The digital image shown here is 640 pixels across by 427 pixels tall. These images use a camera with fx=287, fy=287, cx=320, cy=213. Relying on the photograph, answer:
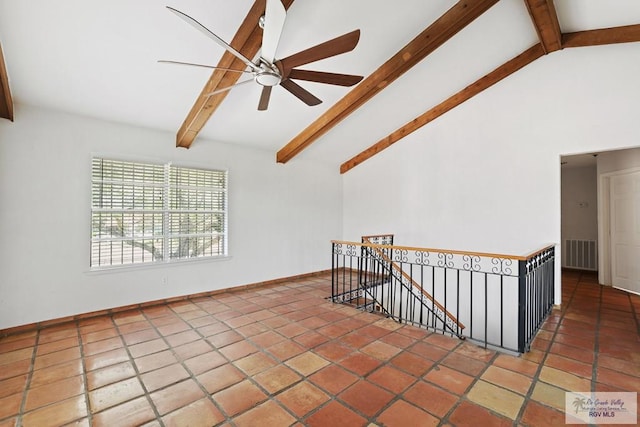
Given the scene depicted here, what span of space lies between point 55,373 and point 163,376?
1022mm

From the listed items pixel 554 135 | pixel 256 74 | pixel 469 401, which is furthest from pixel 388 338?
pixel 554 135

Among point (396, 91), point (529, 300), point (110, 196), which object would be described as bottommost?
point (529, 300)

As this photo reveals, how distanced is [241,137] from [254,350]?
3567 millimetres

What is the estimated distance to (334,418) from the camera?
197 centimetres

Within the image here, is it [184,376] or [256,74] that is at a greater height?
[256,74]

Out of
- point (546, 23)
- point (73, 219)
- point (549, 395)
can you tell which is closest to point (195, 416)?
point (549, 395)

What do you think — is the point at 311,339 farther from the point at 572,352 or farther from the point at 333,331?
the point at 572,352

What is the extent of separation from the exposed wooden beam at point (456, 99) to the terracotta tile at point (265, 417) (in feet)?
17.5

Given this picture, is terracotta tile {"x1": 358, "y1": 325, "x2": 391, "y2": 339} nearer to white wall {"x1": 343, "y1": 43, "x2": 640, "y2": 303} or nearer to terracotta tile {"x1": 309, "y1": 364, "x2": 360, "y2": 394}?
terracotta tile {"x1": 309, "y1": 364, "x2": 360, "y2": 394}

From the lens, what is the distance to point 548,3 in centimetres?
315

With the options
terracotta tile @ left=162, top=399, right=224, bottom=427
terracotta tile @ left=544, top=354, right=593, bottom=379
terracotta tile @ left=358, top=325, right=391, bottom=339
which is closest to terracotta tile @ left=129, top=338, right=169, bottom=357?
terracotta tile @ left=162, top=399, right=224, bottom=427

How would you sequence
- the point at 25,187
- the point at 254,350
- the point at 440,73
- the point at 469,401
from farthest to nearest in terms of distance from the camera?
the point at 440,73 < the point at 25,187 < the point at 254,350 < the point at 469,401

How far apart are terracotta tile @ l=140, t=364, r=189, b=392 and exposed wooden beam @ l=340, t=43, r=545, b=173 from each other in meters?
5.42

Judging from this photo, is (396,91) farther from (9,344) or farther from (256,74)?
(9,344)
